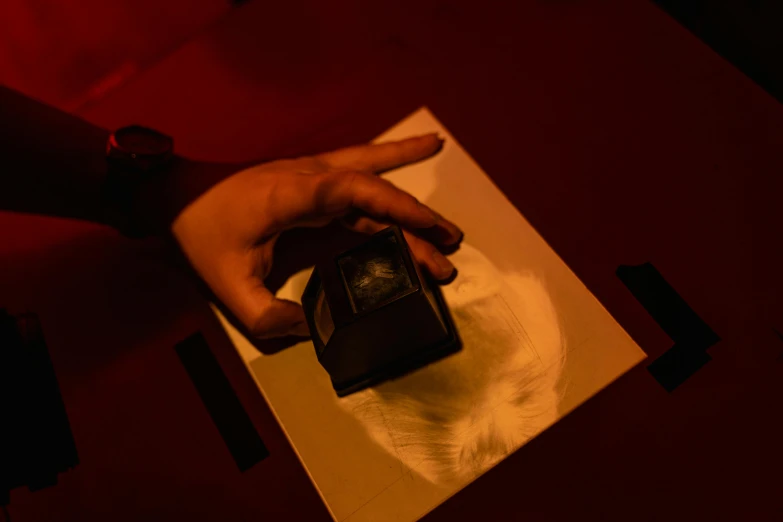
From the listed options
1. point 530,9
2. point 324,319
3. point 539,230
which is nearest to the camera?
point 324,319

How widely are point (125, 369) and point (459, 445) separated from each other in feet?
1.41

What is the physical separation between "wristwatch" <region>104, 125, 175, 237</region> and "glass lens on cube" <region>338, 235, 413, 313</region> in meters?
0.34

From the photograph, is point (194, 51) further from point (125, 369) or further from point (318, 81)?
point (125, 369)

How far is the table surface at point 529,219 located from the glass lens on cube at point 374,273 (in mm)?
248

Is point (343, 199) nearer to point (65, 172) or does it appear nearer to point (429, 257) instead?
point (429, 257)

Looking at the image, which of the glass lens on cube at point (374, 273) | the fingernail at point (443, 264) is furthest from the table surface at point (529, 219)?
the glass lens on cube at point (374, 273)

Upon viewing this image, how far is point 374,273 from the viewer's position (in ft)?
1.55

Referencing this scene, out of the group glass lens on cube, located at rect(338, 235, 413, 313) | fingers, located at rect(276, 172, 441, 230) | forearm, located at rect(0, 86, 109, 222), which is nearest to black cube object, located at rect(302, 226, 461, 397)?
glass lens on cube, located at rect(338, 235, 413, 313)

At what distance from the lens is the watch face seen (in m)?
0.65

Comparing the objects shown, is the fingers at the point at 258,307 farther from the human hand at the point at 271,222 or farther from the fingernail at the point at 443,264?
the fingernail at the point at 443,264

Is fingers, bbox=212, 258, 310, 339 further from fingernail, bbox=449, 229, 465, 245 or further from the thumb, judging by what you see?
fingernail, bbox=449, 229, 465, 245

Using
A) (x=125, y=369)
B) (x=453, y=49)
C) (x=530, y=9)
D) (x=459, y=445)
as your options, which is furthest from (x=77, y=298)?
(x=530, y=9)

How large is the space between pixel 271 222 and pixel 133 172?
212mm

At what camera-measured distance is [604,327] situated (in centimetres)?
59
